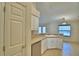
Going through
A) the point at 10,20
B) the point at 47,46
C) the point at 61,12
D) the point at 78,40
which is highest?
the point at 61,12

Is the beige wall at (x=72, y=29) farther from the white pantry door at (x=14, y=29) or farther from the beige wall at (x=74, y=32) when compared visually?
the white pantry door at (x=14, y=29)

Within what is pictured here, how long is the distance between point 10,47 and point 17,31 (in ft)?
0.71

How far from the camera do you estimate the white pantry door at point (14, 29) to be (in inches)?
56.1

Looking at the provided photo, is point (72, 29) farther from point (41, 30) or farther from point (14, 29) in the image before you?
point (14, 29)

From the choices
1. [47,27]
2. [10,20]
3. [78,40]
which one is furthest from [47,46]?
[10,20]

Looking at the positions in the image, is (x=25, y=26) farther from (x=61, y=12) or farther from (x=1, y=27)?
(x=61, y=12)

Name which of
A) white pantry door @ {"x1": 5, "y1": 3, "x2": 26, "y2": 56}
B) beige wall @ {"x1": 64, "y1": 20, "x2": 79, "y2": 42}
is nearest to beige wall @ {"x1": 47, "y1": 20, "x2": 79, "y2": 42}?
beige wall @ {"x1": 64, "y1": 20, "x2": 79, "y2": 42}

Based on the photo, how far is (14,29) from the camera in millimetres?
1534

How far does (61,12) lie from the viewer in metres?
1.87

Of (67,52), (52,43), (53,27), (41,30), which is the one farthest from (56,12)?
(52,43)

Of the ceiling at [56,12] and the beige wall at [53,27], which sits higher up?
the ceiling at [56,12]

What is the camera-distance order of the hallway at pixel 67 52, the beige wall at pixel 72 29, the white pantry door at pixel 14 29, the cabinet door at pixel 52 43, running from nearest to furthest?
the white pantry door at pixel 14 29 < the hallway at pixel 67 52 < the beige wall at pixel 72 29 < the cabinet door at pixel 52 43

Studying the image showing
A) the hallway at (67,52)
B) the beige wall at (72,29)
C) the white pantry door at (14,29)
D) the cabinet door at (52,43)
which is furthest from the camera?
the cabinet door at (52,43)

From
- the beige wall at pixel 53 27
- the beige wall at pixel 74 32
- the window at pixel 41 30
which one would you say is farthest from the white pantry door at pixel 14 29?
the beige wall at pixel 74 32
